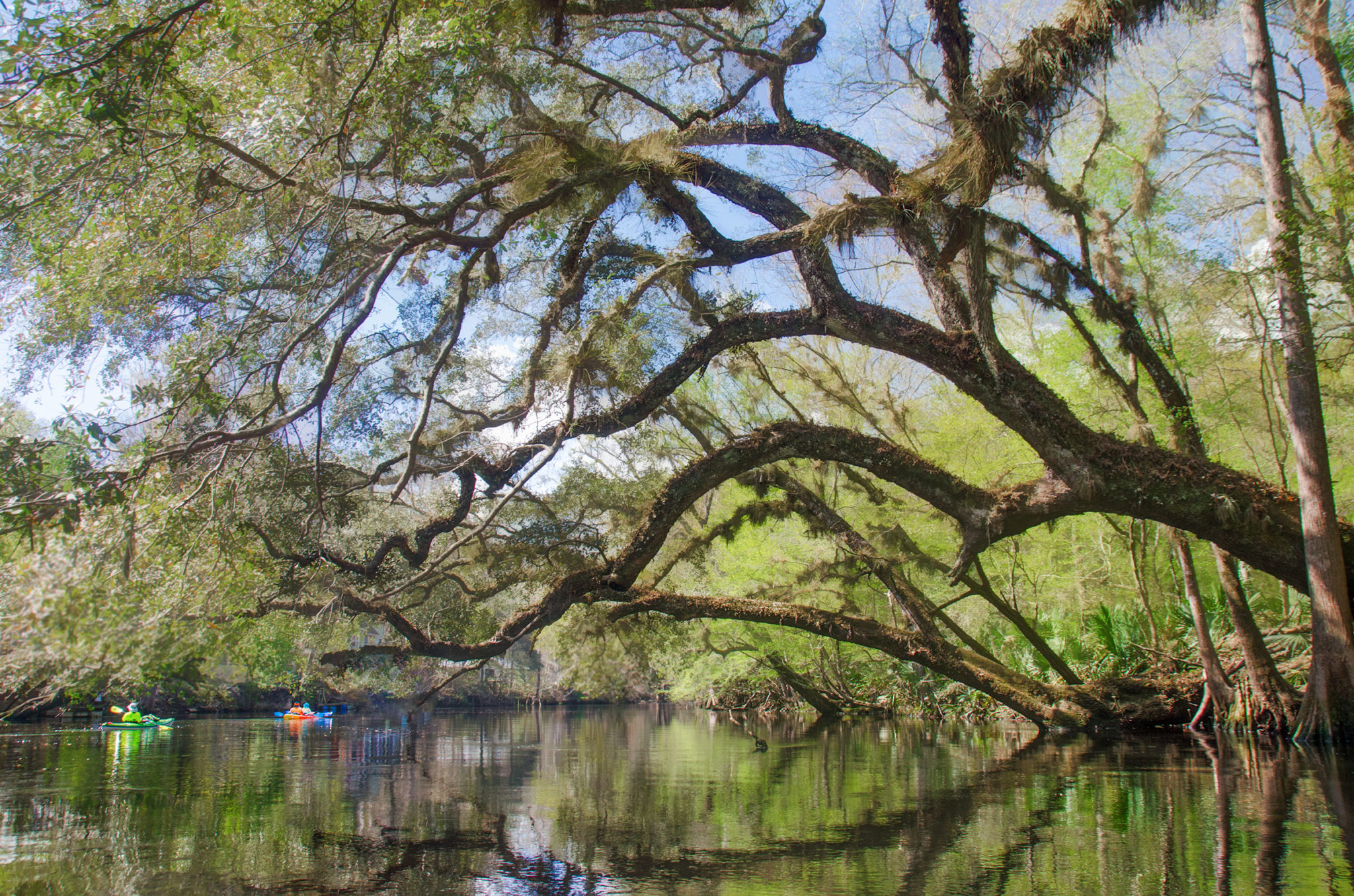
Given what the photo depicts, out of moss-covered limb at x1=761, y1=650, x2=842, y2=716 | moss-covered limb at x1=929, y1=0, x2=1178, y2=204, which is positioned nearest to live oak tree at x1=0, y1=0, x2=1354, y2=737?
moss-covered limb at x1=929, y1=0, x2=1178, y2=204

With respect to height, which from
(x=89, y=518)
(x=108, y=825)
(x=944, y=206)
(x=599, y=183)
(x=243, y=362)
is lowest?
(x=108, y=825)

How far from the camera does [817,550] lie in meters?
16.6

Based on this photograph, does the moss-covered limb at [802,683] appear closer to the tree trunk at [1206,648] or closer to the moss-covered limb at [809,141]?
the tree trunk at [1206,648]

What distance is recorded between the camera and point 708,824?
19.2 feet

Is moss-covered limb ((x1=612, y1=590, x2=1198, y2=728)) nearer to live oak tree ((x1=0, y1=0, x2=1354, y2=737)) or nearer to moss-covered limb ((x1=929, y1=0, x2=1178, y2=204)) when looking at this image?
live oak tree ((x1=0, y1=0, x2=1354, y2=737))

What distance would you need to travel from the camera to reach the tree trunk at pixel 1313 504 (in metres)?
8.21

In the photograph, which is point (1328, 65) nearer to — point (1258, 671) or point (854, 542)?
point (1258, 671)

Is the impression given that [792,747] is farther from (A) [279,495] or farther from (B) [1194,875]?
(B) [1194,875]

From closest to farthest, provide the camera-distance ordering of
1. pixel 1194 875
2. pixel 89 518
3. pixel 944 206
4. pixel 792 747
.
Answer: pixel 1194 875
pixel 89 518
pixel 944 206
pixel 792 747

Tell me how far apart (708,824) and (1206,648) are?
9424 mm

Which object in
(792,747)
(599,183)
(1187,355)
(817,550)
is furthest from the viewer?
(817,550)

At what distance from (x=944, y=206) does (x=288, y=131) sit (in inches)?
210

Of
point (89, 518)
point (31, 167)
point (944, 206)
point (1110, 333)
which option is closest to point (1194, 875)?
point (944, 206)

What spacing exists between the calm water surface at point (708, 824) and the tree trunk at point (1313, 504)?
25.4 inches
